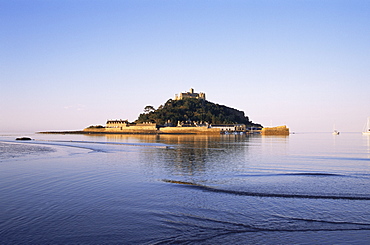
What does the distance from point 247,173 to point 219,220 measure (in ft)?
28.5

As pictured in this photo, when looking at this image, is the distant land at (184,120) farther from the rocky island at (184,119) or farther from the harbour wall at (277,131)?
the harbour wall at (277,131)

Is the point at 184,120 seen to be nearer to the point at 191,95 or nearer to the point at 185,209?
the point at 191,95

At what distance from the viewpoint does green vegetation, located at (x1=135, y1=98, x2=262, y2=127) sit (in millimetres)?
174875

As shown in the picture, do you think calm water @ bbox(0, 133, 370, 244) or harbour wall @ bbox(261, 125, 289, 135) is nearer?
calm water @ bbox(0, 133, 370, 244)

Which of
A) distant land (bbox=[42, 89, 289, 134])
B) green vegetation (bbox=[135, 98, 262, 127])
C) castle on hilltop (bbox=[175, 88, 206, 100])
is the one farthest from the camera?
castle on hilltop (bbox=[175, 88, 206, 100])

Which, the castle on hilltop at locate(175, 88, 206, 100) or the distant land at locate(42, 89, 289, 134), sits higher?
the castle on hilltop at locate(175, 88, 206, 100)

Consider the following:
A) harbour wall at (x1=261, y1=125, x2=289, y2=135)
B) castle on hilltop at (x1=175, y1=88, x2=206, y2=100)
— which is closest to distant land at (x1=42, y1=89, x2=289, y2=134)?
castle on hilltop at (x1=175, y1=88, x2=206, y2=100)

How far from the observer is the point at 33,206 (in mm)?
9617

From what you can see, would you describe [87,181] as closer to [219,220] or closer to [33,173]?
[33,173]

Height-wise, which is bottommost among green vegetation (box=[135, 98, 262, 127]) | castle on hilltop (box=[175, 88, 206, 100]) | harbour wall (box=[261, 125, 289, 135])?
harbour wall (box=[261, 125, 289, 135])

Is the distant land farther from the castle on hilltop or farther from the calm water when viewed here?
the calm water

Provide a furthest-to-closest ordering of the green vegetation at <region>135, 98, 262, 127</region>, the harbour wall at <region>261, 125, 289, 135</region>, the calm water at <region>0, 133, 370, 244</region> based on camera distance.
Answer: the green vegetation at <region>135, 98, 262, 127</region>, the harbour wall at <region>261, 125, 289, 135</region>, the calm water at <region>0, 133, 370, 244</region>

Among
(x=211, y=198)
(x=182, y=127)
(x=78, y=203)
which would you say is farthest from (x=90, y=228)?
(x=182, y=127)

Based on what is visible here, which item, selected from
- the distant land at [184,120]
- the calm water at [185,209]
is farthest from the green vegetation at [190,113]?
the calm water at [185,209]
